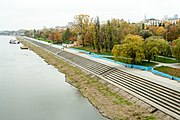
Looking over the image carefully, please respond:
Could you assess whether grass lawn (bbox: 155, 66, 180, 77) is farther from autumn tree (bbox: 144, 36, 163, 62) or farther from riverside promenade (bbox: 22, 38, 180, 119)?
autumn tree (bbox: 144, 36, 163, 62)

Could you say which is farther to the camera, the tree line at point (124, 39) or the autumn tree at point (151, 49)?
the autumn tree at point (151, 49)

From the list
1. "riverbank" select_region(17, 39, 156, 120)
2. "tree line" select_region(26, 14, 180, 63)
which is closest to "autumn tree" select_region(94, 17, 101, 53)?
"tree line" select_region(26, 14, 180, 63)

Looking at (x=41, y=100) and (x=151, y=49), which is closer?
(x=41, y=100)

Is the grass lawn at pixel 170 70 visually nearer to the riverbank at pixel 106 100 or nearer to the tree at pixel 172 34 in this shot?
the riverbank at pixel 106 100

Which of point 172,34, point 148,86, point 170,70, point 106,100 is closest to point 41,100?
point 106,100

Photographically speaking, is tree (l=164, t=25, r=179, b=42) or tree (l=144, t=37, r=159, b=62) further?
tree (l=164, t=25, r=179, b=42)

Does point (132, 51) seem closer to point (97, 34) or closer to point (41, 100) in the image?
point (41, 100)

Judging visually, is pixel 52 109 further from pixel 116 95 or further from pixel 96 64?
pixel 96 64

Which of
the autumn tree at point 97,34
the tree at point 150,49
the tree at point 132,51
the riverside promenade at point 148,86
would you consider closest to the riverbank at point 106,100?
the riverside promenade at point 148,86

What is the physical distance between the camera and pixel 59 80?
1024 inches

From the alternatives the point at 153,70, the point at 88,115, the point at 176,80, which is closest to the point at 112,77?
the point at 153,70

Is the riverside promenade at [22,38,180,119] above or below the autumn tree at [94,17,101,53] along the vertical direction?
below

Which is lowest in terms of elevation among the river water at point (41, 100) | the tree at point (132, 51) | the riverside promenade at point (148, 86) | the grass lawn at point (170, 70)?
the river water at point (41, 100)

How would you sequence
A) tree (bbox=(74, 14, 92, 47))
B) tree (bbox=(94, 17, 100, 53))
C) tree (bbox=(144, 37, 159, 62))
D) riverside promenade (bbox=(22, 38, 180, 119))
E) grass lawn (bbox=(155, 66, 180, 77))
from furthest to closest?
tree (bbox=(74, 14, 92, 47))
tree (bbox=(94, 17, 100, 53))
tree (bbox=(144, 37, 159, 62))
grass lawn (bbox=(155, 66, 180, 77))
riverside promenade (bbox=(22, 38, 180, 119))
